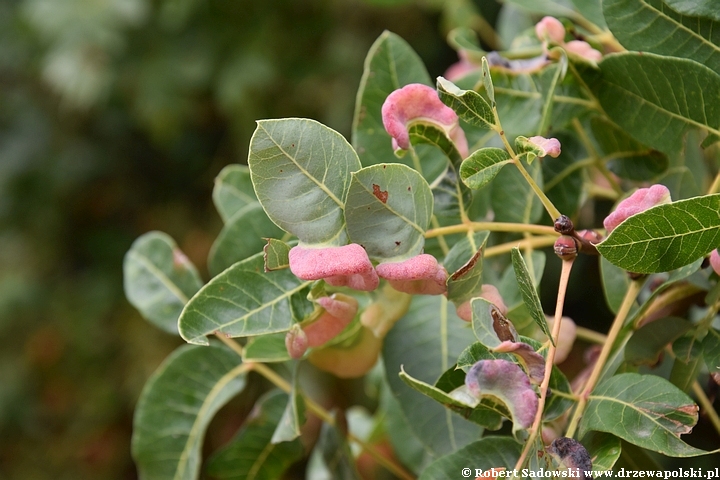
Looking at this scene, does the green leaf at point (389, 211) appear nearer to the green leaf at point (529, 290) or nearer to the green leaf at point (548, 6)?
the green leaf at point (529, 290)

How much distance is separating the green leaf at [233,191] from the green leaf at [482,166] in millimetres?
190

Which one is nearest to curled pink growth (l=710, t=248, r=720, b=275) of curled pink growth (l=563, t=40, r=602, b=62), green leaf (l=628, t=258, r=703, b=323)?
green leaf (l=628, t=258, r=703, b=323)

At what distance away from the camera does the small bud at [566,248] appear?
30 centimetres

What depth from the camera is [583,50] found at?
36cm

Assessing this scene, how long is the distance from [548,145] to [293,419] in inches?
7.3

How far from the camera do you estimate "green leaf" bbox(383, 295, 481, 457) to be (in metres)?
0.39

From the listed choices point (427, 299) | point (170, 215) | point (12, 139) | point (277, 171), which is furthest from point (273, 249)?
point (12, 139)

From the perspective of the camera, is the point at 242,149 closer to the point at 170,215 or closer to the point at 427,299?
the point at 170,215

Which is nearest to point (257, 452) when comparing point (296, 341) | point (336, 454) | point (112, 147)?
point (336, 454)

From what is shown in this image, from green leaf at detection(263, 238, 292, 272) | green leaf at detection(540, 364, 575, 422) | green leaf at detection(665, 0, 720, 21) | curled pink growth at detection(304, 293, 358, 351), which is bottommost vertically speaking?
green leaf at detection(540, 364, 575, 422)

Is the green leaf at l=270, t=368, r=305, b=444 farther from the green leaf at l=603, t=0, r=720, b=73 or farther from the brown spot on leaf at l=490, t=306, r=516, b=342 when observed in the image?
the green leaf at l=603, t=0, r=720, b=73

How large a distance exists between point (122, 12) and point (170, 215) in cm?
46

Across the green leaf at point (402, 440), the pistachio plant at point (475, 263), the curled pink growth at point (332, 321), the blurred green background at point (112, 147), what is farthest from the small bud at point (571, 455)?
the blurred green background at point (112, 147)

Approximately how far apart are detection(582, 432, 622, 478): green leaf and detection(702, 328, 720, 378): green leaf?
0.05m
